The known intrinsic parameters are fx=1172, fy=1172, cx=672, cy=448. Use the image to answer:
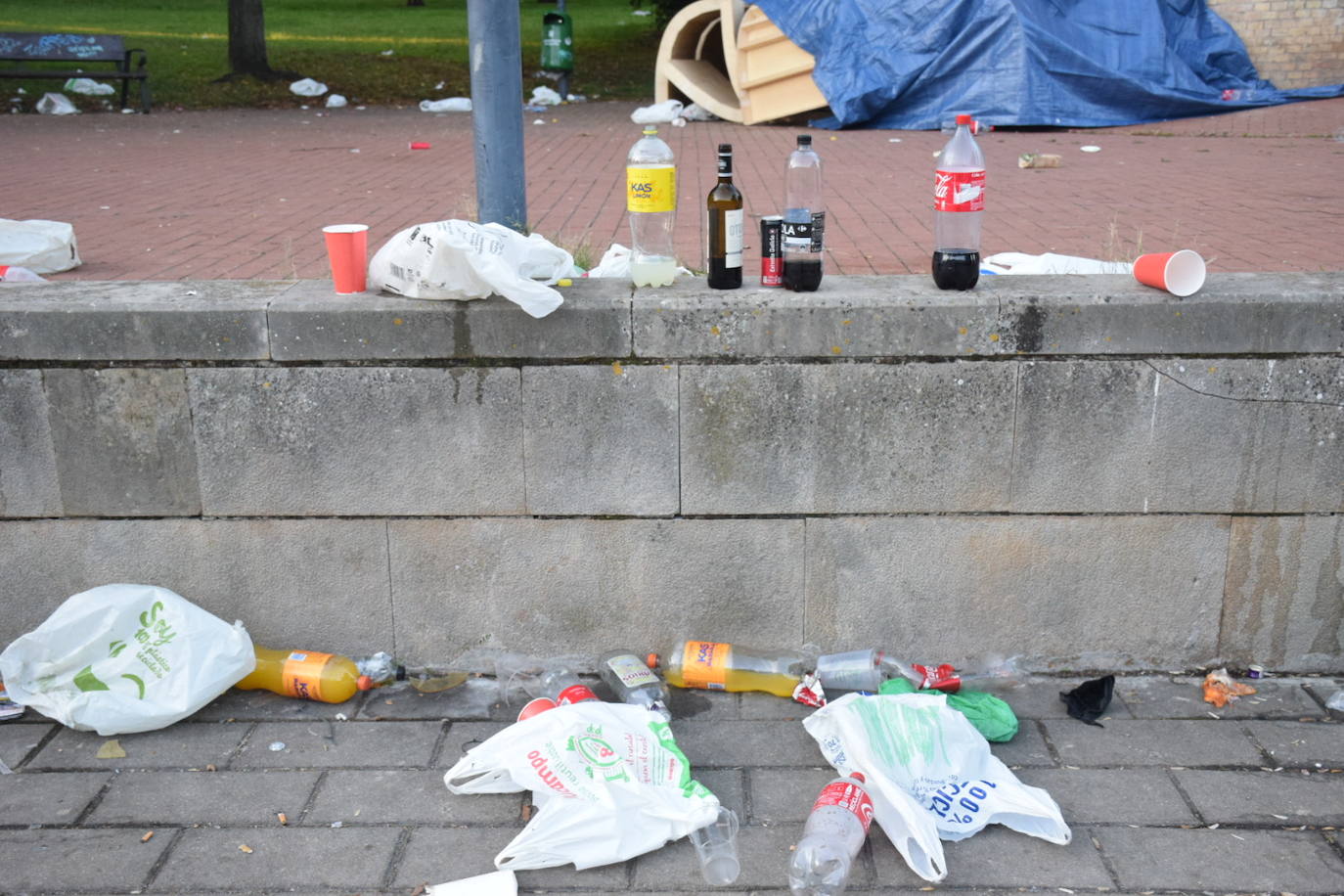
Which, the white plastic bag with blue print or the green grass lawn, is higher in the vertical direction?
the green grass lawn

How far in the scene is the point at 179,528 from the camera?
12.7 ft

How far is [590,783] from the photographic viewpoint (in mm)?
3170

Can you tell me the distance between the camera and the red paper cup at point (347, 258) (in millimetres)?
3717

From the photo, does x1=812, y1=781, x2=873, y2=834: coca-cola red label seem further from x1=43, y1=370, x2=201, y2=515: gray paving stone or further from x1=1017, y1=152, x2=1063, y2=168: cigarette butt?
x1=1017, y1=152, x2=1063, y2=168: cigarette butt

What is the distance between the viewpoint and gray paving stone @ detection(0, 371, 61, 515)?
3719mm

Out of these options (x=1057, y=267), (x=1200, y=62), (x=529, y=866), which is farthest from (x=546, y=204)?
(x=1200, y=62)

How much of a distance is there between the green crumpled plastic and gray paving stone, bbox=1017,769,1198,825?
0.16 meters

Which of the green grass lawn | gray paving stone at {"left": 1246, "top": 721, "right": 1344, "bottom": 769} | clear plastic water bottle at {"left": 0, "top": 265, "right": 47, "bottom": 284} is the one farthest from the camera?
the green grass lawn

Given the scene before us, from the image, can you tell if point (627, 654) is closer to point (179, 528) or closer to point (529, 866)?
point (529, 866)

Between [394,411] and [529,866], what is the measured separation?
4.85ft

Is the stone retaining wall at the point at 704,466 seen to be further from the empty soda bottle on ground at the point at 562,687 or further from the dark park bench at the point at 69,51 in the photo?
the dark park bench at the point at 69,51

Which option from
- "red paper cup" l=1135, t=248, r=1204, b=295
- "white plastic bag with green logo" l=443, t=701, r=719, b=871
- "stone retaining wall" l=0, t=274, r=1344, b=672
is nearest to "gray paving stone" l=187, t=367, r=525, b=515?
"stone retaining wall" l=0, t=274, r=1344, b=672

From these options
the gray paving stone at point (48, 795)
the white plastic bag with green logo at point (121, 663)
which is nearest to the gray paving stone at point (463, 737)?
the white plastic bag with green logo at point (121, 663)

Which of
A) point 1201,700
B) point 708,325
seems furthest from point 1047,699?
point 708,325
